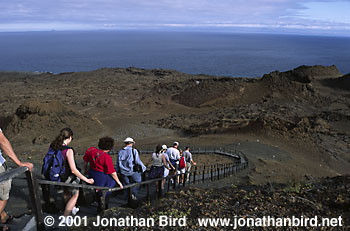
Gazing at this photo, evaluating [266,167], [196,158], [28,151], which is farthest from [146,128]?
[266,167]

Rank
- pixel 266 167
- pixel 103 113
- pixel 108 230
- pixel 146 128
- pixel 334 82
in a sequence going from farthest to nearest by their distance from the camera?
pixel 334 82, pixel 103 113, pixel 146 128, pixel 266 167, pixel 108 230

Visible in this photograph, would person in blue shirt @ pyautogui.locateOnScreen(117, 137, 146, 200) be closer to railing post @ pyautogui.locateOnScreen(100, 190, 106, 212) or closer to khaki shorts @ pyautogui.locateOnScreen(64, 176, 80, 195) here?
railing post @ pyautogui.locateOnScreen(100, 190, 106, 212)

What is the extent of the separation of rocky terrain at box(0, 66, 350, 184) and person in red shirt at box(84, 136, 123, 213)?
9.40 metres

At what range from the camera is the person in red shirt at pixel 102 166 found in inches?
218

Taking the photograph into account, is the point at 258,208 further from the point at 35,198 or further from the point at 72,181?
the point at 35,198

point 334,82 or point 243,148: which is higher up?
point 334,82

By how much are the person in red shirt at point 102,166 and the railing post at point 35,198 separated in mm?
1471

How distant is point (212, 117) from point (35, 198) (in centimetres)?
3075

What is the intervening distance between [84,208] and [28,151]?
20844 mm

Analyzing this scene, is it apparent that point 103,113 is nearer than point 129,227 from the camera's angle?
No

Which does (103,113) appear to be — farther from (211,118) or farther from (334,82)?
(334,82)

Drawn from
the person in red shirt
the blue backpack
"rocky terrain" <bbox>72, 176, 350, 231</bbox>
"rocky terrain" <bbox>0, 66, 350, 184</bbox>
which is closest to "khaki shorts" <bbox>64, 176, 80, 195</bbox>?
the blue backpack

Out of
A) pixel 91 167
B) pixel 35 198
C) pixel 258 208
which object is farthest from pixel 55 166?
pixel 258 208

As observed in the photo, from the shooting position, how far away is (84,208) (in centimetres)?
588
